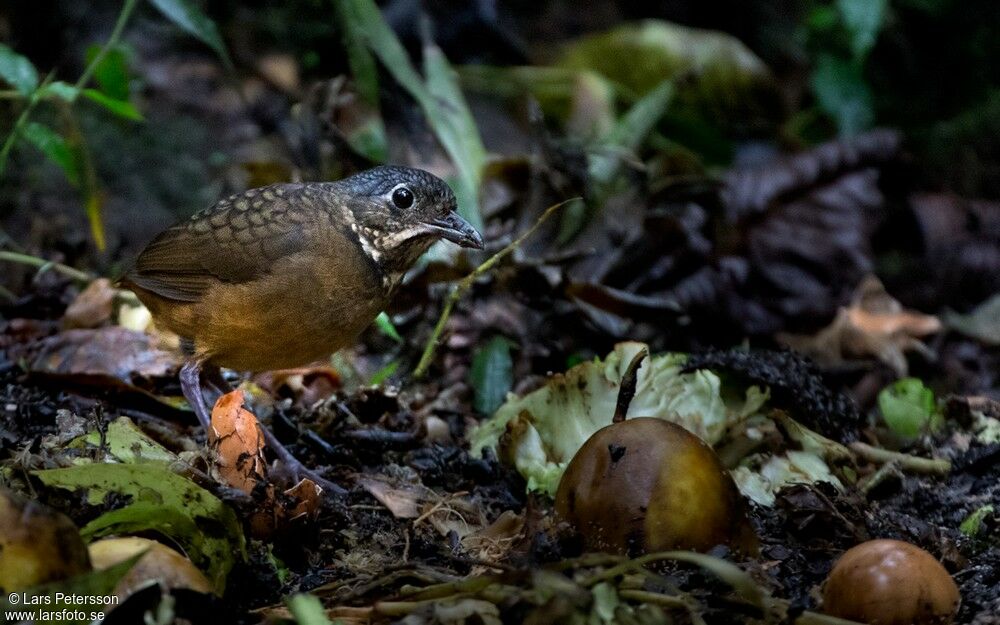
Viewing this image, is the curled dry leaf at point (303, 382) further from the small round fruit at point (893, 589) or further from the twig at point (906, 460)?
the small round fruit at point (893, 589)

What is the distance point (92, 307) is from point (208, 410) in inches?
41.0

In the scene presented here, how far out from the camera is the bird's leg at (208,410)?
13.4 ft

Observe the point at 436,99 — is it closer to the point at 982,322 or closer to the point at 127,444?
the point at 982,322

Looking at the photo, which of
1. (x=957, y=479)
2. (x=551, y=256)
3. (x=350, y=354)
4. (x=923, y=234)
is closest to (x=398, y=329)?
(x=350, y=354)

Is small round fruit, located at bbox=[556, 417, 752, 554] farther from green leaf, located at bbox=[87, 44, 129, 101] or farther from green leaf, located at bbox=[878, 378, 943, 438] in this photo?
green leaf, located at bbox=[87, 44, 129, 101]

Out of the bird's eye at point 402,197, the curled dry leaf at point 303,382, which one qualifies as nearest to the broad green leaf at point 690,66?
the curled dry leaf at point 303,382

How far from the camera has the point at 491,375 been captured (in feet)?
17.5

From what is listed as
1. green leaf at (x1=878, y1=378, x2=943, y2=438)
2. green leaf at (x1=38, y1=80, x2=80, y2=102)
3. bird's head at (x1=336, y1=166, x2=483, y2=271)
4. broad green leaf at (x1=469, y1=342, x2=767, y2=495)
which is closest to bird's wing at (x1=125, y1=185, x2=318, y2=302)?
bird's head at (x1=336, y1=166, x2=483, y2=271)

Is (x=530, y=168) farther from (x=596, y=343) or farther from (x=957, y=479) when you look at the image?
(x=957, y=479)

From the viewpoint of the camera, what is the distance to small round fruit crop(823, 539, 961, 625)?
9.18 ft

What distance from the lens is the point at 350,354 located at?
569 centimetres

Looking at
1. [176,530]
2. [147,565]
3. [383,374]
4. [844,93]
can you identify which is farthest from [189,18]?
[844,93]

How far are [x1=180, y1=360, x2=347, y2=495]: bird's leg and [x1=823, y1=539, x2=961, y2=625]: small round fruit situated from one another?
1834 mm

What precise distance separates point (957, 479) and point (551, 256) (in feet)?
7.71
